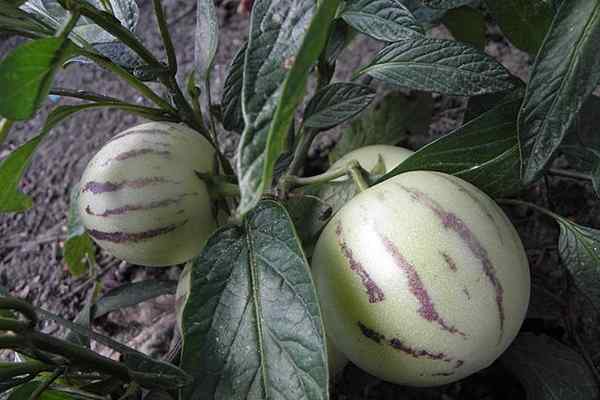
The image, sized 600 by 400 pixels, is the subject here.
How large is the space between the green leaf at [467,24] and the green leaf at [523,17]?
0.57 ft

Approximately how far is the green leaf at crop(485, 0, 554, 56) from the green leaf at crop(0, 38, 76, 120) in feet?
1.57

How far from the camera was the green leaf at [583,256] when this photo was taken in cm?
67

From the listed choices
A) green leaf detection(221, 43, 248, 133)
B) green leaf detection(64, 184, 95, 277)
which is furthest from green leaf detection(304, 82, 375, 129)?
green leaf detection(64, 184, 95, 277)

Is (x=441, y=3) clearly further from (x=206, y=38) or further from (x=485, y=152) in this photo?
(x=206, y=38)

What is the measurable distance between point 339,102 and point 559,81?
24cm

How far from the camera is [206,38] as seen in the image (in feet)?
→ 2.70

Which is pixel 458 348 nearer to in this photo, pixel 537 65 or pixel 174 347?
pixel 537 65

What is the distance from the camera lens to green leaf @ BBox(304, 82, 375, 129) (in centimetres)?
71

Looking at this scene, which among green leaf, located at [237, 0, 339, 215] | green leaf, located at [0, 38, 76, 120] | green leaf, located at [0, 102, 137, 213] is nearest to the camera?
green leaf, located at [237, 0, 339, 215]

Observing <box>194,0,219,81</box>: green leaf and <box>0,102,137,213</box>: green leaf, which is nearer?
<box>0,102,137,213</box>: green leaf

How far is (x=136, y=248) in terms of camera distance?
72 centimetres

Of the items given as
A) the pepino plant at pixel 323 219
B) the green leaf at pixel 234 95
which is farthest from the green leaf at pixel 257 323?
the green leaf at pixel 234 95

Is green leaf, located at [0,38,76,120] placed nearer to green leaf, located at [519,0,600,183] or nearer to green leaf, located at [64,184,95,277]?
green leaf, located at [64,184,95,277]

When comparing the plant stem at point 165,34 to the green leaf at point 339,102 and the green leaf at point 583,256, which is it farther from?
the green leaf at point 583,256
